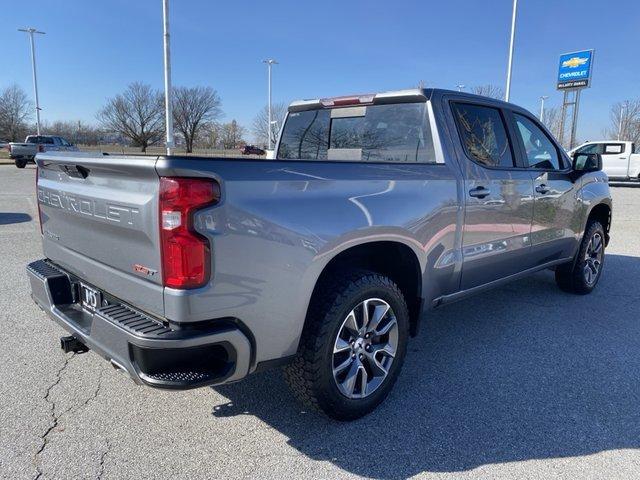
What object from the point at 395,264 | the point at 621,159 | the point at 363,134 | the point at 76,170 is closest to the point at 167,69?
the point at 363,134

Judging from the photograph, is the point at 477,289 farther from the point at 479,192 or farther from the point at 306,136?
the point at 306,136

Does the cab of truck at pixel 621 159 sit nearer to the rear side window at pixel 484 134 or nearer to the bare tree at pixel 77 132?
the rear side window at pixel 484 134

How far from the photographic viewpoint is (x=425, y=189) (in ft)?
9.91

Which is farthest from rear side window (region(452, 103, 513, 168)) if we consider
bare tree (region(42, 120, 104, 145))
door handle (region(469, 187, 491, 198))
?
bare tree (region(42, 120, 104, 145))

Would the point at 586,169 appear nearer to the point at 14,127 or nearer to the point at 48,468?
the point at 48,468

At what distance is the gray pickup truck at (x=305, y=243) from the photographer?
6.78 ft

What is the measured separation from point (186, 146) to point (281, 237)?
6526 centimetres

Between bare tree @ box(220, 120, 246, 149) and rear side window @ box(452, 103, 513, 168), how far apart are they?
70.7 m

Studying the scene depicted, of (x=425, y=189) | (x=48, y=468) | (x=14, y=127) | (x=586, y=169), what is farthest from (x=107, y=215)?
(x=14, y=127)

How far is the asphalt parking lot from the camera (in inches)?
95.3

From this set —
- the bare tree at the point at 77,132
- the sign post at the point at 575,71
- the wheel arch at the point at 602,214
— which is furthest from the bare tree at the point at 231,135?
the wheel arch at the point at 602,214

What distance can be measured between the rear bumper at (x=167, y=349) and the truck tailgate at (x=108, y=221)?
0.32 ft

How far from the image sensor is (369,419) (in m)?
2.86

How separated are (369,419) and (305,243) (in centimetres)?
121
